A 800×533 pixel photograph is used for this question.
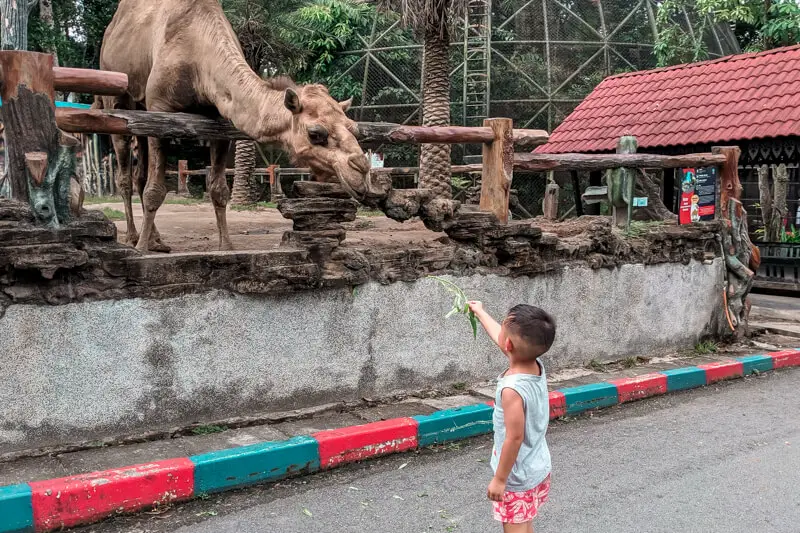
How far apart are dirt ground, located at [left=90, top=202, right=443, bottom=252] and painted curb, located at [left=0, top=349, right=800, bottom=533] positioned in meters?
1.62

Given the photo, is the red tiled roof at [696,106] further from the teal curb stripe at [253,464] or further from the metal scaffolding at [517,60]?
the teal curb stripe at [253,464]

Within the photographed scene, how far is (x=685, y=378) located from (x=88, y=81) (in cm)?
561

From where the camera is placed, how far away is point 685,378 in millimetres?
6828

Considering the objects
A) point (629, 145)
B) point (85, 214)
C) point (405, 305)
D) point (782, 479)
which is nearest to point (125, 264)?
point (85, 214)

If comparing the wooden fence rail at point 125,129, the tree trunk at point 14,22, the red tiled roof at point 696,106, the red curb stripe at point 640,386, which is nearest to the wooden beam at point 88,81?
the wooden fence rail at point 125,129

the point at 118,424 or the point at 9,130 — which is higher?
the point at 9,130

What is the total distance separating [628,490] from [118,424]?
3073 millimetres

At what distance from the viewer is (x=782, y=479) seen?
442cm

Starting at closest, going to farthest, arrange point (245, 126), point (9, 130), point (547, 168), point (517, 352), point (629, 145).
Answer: point (517, 352), point (9, 130), point (245, 126), point (547, 168), point (629, 145)

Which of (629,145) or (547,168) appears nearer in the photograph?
(547,168)

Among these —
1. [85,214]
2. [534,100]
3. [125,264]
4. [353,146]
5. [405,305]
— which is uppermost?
[534,100]

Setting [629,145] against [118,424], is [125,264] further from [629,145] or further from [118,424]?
[629,145]

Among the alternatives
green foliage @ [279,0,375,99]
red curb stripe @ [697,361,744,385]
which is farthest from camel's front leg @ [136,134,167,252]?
green foliage @ [279,0,375,99]

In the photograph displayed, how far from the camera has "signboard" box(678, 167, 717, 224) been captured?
27.1 ft
